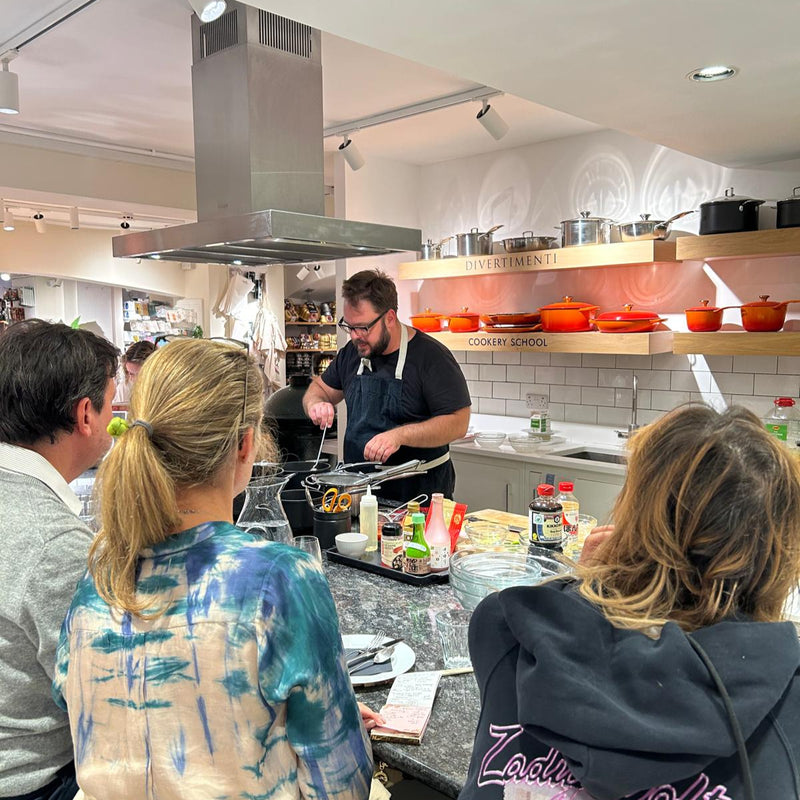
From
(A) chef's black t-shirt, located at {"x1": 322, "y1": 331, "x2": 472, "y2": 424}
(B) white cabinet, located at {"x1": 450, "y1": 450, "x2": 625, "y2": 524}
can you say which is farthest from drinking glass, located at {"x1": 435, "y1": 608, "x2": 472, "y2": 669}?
(B) white cabinet, located at {"x1": 450, "y1": 450, "x2": 625, "y2": 524}

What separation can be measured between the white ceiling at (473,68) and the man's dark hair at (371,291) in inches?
36.8

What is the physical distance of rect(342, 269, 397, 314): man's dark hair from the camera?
3406mm

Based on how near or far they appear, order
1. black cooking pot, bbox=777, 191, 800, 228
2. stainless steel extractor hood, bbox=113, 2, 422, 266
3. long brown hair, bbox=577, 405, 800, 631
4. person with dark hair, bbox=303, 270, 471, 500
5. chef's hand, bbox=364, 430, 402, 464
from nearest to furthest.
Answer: long brown hair, bbox=577, 405, 800, 631
stainless steel extractor hood, bbox=113, 2, 422, 266
chef's hand, bbox=364, 430, 402, 464
person with dark hair, bbox=303, 270, 471, 500
black cooking pot, bbox=777, 191, 800, 228

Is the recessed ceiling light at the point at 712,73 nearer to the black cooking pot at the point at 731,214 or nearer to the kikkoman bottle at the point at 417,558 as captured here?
the black cooking pot at the point at 731,214

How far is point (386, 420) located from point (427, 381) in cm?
25

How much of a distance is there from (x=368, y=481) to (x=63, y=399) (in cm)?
115

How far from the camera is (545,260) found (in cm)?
464

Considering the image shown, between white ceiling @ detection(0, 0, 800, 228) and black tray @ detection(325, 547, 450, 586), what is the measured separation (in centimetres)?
154

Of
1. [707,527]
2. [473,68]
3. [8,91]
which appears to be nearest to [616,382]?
[473,68]

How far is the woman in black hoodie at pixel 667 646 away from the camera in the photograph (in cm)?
84

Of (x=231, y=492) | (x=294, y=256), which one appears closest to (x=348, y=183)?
(x=294, y=256)

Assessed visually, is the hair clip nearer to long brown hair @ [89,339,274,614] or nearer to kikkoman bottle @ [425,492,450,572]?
long brown hair @ [89,339,274,614]

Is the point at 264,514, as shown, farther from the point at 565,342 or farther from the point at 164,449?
the point at 565,342

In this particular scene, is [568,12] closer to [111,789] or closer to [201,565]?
[201,565]
